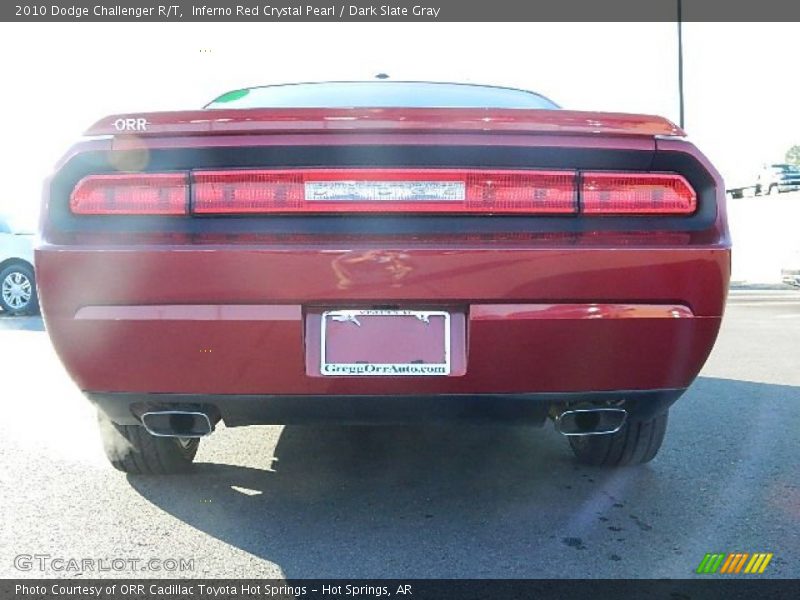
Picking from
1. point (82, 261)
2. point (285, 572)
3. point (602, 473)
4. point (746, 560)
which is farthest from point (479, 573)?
point (82, 261)

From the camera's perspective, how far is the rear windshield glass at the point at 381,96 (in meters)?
2.91

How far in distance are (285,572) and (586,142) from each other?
146cm

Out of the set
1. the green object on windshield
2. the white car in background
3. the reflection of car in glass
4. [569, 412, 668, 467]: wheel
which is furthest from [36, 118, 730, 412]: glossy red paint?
the reflection of car in glass

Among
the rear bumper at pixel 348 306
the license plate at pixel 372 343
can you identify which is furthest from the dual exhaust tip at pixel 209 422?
the license plate at pixel 372 343

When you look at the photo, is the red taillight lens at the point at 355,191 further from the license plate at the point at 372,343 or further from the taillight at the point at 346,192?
the license plate at the point at 372,343

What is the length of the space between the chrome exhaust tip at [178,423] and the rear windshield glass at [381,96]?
4.01 ft

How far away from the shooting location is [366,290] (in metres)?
2.01

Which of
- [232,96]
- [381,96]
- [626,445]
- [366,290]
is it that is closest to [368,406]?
[366,290]

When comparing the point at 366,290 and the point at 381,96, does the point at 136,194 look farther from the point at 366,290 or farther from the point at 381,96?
the point at 381,96

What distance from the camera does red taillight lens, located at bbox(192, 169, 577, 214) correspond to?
2.05m

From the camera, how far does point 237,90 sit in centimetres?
334

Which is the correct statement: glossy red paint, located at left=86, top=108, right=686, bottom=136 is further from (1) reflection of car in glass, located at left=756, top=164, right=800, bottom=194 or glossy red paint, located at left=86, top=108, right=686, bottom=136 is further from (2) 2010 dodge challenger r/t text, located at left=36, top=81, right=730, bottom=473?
(1) reflection of car in glass, located at left=756, top=164, right=800, bottom=194

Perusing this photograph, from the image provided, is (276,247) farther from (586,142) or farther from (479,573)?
(479,573)

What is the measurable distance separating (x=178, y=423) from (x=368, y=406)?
61 centimetres
